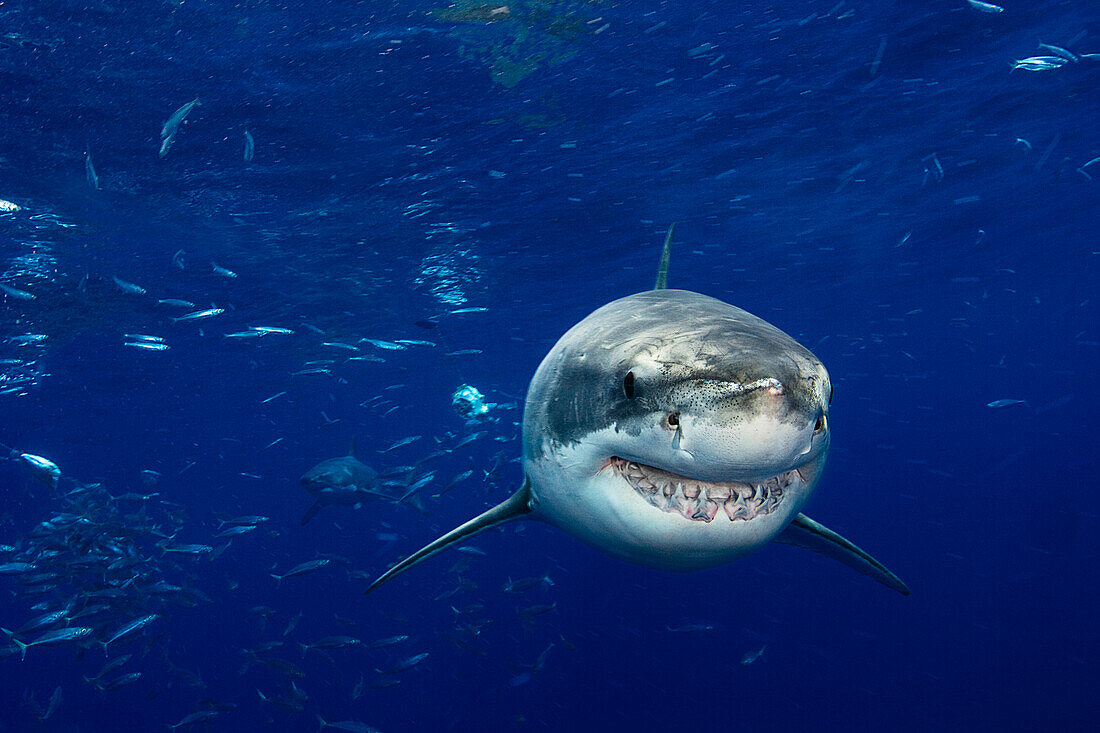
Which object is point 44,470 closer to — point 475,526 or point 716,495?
point 475,526

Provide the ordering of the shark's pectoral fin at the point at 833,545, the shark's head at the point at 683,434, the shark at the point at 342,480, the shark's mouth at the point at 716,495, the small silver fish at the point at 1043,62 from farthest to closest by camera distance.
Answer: the shark at the point at 342,480, the small silver fish at the point at 1043,62, the shark's pectoral fin at the point at 833,545, the shark's mouth at the point at 716,495, the shark's head at the point at 683,434

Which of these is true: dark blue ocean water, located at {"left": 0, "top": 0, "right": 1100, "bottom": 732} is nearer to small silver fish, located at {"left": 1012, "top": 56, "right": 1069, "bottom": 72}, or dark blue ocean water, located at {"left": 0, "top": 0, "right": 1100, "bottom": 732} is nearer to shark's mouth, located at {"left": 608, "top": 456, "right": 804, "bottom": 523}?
small silver fish, located at {"left": 1012, "top": 56, "right": 1069, "bottom": 72}

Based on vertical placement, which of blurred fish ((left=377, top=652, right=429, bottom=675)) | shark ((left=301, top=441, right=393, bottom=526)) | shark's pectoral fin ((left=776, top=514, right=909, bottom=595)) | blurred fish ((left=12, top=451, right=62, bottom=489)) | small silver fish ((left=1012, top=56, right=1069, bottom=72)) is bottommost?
shark ((left=301, top=441, right=393, bottom=526))

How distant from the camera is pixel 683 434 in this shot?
1.94 metres

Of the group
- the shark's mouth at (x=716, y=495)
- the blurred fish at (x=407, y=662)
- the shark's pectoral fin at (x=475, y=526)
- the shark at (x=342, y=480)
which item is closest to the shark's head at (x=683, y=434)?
the shark's mouth at (x=716, y=495)

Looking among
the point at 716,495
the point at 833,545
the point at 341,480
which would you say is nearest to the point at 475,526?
the point at 716,495

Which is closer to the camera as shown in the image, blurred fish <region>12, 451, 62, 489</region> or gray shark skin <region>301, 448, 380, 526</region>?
blurred fish <region>12, 451, 62, 489</region>

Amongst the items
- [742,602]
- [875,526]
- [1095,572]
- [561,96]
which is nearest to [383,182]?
[561,96]

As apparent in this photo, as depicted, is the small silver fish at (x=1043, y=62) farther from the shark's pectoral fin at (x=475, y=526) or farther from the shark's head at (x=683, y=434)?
the shark's pectoral fin at (x=475, y=526)

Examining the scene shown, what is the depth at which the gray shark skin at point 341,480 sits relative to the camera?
44.1ft

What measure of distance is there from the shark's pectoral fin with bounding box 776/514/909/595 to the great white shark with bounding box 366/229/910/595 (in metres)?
1.39

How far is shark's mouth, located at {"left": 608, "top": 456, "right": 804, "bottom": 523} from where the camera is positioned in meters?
2.25

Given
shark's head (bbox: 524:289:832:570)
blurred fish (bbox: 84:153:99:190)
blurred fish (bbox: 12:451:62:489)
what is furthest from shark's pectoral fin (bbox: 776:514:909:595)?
blurred fish (bbox: 84:153:99:190)

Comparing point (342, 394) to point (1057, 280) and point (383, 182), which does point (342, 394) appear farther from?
point (1057, 280)
